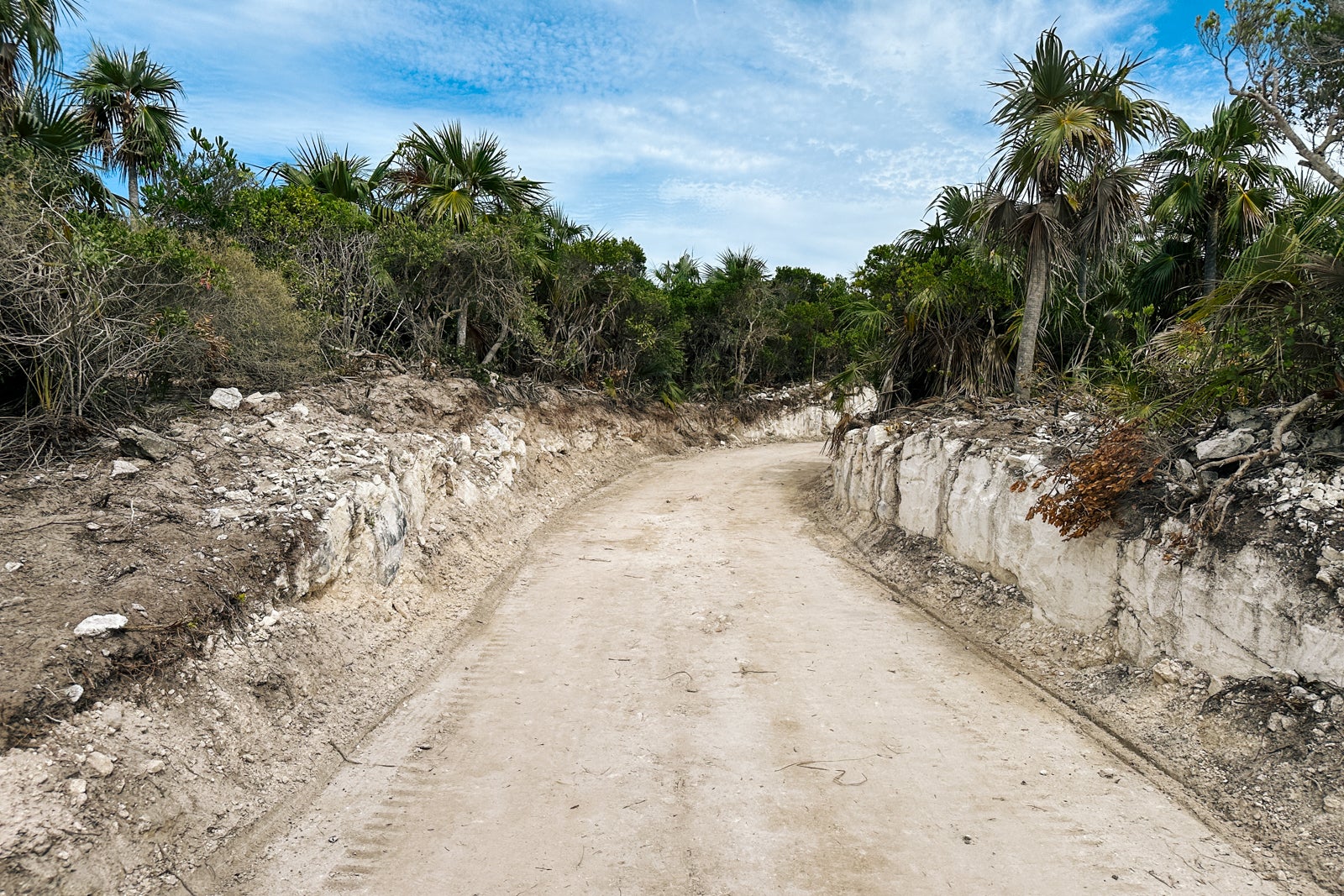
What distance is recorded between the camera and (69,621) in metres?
4.71

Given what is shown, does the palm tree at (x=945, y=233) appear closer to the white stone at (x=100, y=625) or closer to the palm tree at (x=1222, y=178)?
the palm tree at (x=1222, y=178)

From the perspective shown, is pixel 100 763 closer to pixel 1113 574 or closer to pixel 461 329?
pixel 1113 574

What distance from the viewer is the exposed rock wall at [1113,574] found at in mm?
4883

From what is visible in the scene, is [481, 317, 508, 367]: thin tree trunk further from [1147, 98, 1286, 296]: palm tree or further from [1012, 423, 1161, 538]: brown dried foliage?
[1147, 98, 1286, 296]: palm tree

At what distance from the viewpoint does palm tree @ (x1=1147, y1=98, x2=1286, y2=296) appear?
12711 mm

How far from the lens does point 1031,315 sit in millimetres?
11234

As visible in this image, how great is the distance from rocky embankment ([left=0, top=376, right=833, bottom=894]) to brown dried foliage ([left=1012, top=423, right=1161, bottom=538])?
6.26 m

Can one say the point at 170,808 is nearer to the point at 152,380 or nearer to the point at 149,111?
the point at 152,380

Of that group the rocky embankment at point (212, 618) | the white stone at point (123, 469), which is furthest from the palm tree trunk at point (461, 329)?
the white stone at point (123, 469)

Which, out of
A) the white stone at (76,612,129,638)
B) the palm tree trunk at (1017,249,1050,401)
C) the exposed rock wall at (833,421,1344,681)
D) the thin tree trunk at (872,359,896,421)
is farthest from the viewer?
the thin tree trunk at (872,359,896,421)

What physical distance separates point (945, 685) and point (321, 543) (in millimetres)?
6097

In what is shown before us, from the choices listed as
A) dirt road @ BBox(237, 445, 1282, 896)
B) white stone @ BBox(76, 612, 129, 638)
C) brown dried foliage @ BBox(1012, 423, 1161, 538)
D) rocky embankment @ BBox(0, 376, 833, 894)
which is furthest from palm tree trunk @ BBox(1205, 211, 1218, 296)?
white stone @ BBox(76, 612, 129, 638)

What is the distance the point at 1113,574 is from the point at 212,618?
25.0ft

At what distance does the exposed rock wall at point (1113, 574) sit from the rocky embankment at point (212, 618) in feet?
19.8
